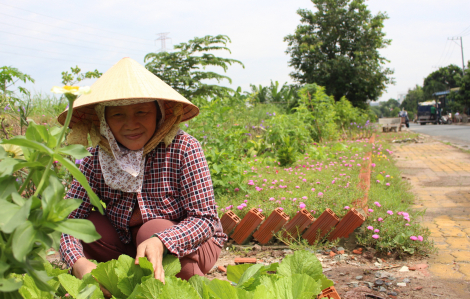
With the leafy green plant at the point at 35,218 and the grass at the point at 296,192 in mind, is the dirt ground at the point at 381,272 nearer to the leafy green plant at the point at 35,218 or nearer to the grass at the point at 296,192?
the grass at the point at 296,192

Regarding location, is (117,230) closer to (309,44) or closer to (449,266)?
(449,266)

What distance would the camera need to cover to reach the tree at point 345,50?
19656 mm

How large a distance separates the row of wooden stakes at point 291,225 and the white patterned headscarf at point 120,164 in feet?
4.13

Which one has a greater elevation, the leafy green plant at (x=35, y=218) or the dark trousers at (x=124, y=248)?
the leafy green plant at (x=35, y=218)

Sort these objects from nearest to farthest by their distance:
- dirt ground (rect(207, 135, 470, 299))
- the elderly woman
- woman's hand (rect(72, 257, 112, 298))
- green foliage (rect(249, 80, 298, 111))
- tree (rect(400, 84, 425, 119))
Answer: woman's hand (rect(72, 257, 112, 298))
the elderly woman
dirt ground (rect(207, 135, 470, 299))
green foliage (rect(249, 80, 298, 111))
tree (rect(400, 84, 425, 119))

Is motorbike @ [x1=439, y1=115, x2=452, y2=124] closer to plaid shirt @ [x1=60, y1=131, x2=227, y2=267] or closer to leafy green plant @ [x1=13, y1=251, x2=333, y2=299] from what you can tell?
plaid shirt @ [x1=60, y1=131, x2=227, y2=267]

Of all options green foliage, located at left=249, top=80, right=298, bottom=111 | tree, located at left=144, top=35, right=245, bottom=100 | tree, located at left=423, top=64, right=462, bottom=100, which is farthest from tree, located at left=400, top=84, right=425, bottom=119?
tree, located at left=144, top=35, right=245, bottom=100

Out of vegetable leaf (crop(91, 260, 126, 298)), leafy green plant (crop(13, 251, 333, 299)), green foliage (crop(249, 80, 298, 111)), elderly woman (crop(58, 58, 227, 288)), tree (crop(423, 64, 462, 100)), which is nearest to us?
leafy green plant (crop(13, 251, 333, 299))

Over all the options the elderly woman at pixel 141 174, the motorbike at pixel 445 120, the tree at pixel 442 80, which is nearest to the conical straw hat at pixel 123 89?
the elderly woman at pixel 141 174

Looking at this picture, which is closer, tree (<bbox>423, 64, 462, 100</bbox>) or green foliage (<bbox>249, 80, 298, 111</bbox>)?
green foliage (<bbox>249, 80, 298, 111</bbox>)

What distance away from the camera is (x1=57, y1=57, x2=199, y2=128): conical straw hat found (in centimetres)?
140

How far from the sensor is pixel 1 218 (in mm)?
537

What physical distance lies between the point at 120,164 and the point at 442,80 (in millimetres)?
58296

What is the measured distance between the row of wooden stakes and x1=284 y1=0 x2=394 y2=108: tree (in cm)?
1797
